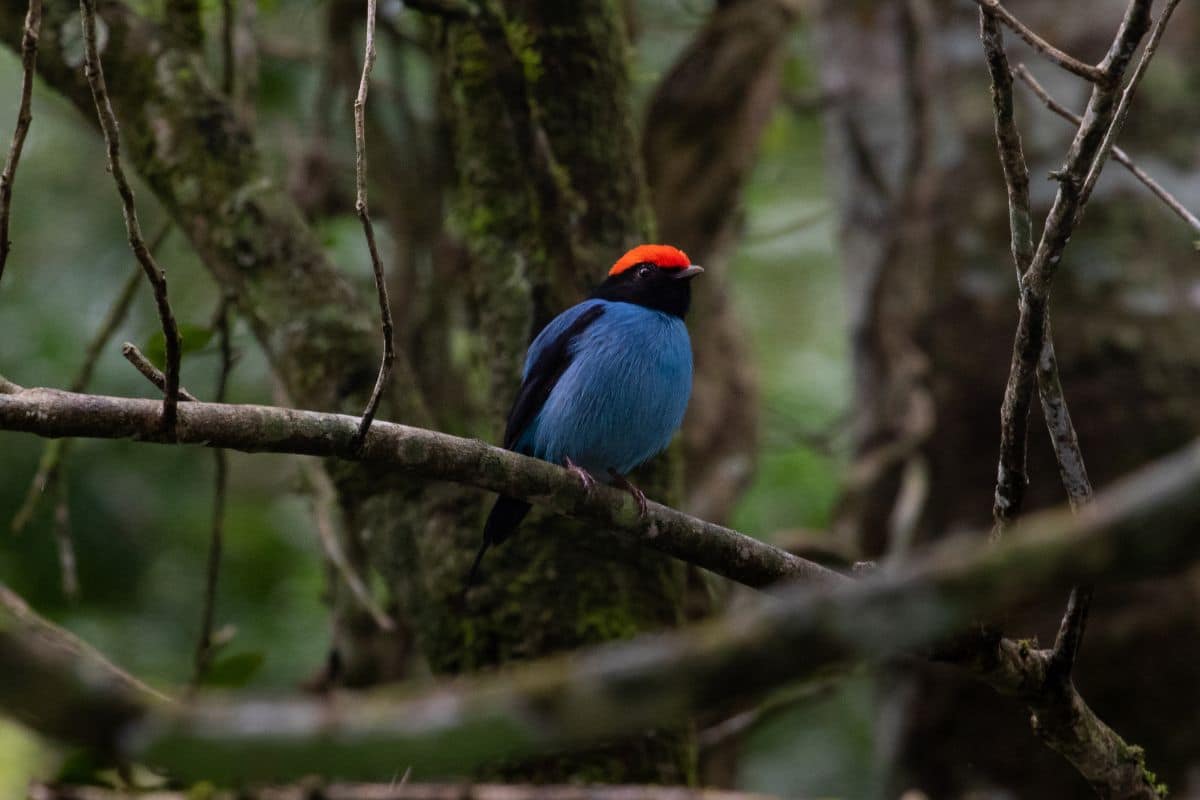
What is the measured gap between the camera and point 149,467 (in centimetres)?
663

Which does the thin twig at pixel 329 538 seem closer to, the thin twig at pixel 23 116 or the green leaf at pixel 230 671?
the green leaf at pixel 230 671

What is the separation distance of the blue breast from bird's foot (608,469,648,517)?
0.44ft

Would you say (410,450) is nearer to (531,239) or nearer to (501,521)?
(501,521)

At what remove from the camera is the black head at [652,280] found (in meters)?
4.83

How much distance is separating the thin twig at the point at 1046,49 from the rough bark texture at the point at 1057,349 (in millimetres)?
2807

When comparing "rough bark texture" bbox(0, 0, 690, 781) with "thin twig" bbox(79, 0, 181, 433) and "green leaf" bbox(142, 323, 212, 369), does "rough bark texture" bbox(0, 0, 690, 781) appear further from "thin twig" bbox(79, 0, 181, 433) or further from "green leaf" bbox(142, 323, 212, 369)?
"thin twig" bbox(79, 0, 181, 433)

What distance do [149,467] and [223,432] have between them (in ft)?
13.9

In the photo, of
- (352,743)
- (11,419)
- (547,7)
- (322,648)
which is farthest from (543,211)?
(352,743)

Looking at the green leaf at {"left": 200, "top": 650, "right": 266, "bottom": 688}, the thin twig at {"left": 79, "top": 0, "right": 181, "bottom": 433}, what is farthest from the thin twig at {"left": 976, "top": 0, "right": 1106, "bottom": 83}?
the green leaf at {"left": 200, "top": 650, "right": 266, "bottom": 688}

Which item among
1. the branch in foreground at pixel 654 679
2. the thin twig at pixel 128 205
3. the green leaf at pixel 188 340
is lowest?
the green leaf at pixel 188 340

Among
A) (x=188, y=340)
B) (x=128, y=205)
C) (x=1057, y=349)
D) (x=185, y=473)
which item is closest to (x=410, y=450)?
(x=128, y=205)

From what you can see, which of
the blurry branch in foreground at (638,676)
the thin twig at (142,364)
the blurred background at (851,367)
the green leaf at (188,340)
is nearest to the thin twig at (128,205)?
the thin twig at (142,364)

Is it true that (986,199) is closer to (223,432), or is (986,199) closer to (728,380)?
(728,380)

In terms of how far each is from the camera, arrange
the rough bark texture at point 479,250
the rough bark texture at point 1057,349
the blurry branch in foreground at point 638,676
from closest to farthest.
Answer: the blurry branch in foreground at point 638,676, the rough bark texture at point 479,250, the rough bark texture at point 1057,349
